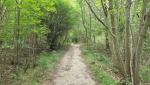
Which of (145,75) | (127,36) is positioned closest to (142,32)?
(127,36)

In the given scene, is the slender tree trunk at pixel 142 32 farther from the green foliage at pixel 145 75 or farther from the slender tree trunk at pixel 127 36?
the green foliage at pixel 145 75

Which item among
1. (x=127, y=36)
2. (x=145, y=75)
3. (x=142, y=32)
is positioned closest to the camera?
(x=142, y=32)

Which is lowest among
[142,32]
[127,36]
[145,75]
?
[145,75]

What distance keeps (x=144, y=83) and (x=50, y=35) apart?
64.5 feet

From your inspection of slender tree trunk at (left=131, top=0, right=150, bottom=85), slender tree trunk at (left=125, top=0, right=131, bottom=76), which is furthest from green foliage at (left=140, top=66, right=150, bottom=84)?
slender tree trunk at (left=131, top=0, right=150, bottom=85)

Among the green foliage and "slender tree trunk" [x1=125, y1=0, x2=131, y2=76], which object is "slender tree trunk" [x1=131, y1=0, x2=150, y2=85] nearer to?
"slender tree trunk" [x1=125, y1=0, x2=131, y2=76]

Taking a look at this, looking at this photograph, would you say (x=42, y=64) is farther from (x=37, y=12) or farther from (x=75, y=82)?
(x=75, y=82)

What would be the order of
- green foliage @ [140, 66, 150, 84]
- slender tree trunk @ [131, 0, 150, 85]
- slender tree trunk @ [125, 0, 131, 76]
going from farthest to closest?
green foliage @ [140, 66, 150, 84]
slender tree trunk @ [125, 0, 131, 76]
slender tree trunk @ [131, 0, 150, 85]

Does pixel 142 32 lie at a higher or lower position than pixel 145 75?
higher

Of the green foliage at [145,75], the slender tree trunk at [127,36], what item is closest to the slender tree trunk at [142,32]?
the slender tree trunk at [127,36]

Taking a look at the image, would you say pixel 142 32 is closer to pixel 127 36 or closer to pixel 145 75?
pixel 127 36

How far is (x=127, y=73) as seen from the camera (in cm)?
1230

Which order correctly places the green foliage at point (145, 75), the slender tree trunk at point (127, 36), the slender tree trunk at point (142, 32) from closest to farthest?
the slender tree trunk at point (142, 32)
the slender tree trunk at point (127, 36)
the green foliage at point (145, 75)

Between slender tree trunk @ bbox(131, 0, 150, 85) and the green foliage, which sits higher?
slender tree trunk @ bbox(131, 0, 150, 85)
